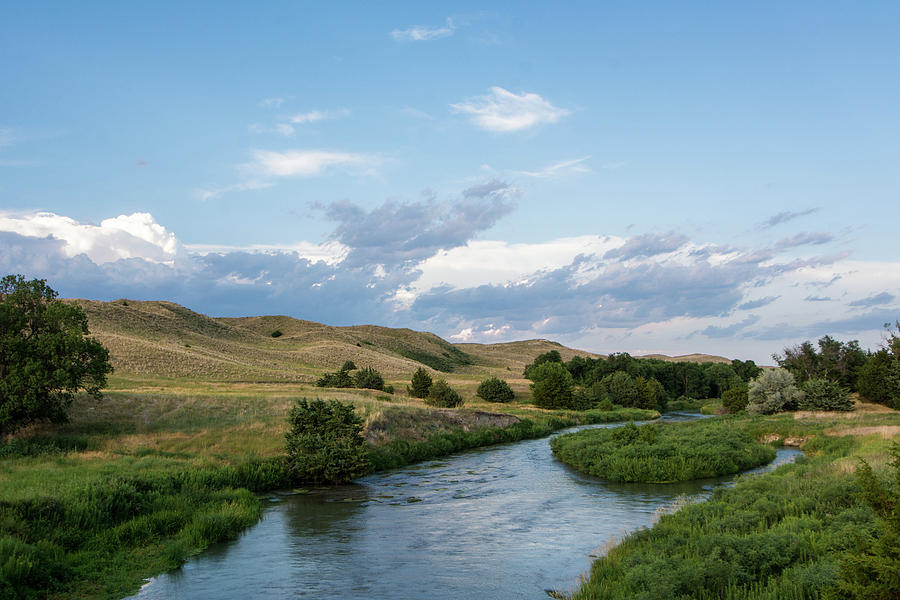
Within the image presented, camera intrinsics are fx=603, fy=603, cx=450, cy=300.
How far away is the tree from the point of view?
27.7 metres

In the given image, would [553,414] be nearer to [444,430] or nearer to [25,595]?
[444,430]

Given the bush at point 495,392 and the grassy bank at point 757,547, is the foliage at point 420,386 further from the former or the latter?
the grassy bank at point 757,547

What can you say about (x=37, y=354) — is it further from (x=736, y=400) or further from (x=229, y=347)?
(x=229, y=347)

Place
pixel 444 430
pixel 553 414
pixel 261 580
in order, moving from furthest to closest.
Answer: pixel 553 414
pixel 444 430
pixel 261 580

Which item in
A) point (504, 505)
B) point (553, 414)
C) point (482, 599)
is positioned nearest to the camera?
point (482, 599)

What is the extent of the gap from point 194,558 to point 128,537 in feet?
6.50

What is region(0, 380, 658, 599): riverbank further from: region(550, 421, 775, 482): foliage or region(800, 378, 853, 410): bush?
region(800, 378, 853, 410): bush

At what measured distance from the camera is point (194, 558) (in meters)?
17.1

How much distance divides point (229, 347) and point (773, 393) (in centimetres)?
8465

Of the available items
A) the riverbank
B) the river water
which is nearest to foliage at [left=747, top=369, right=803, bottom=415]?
the riverbank

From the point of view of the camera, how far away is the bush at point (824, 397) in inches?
1983

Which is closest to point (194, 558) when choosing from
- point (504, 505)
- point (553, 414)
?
point (504, 505)

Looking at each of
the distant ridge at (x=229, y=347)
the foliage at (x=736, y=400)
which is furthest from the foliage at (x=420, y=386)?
the foliage at (x=736, y=400)

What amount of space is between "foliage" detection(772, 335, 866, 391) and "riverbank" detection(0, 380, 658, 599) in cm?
4343
